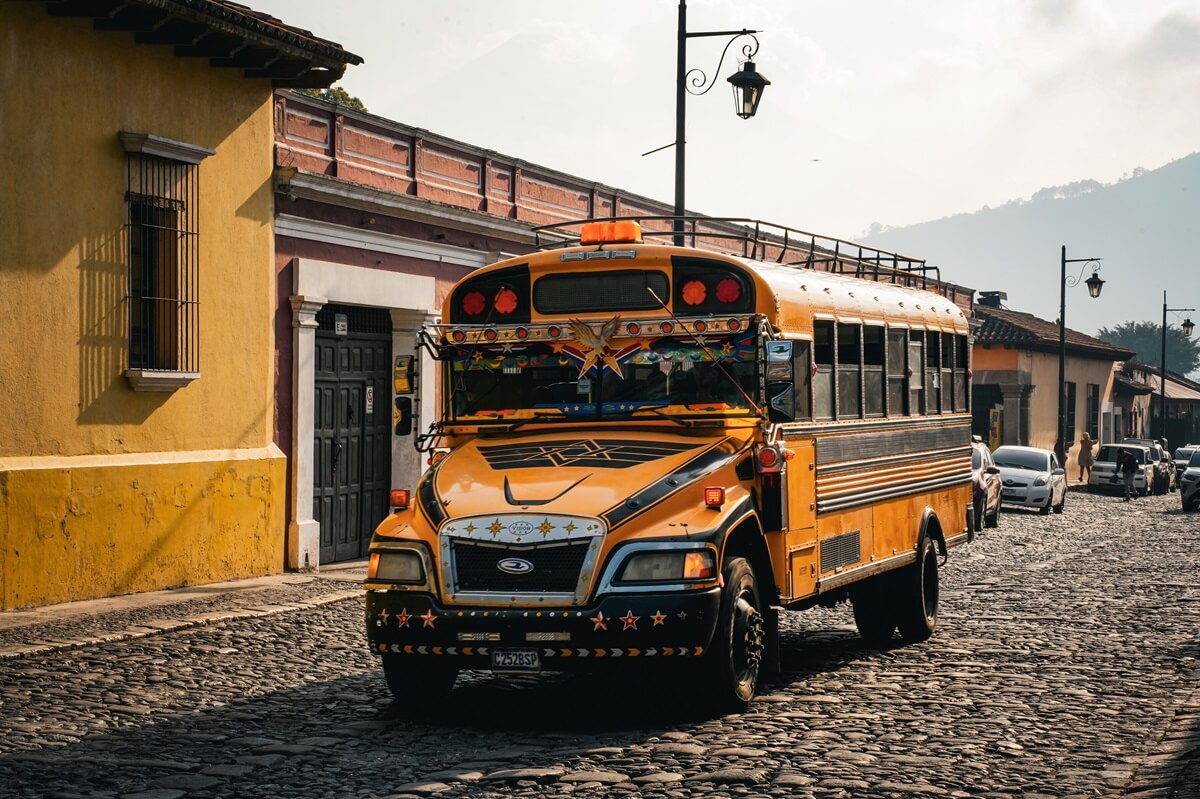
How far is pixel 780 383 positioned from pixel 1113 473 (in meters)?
41.5

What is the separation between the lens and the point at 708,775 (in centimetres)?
786

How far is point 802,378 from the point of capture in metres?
11.0

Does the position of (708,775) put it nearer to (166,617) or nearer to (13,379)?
(166,617)

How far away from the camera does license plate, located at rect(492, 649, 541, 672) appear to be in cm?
891

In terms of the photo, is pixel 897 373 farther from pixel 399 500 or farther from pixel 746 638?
pixel 399 500

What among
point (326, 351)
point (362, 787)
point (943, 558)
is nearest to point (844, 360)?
point (943, 558)

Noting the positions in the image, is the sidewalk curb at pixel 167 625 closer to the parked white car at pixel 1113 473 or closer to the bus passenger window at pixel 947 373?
the bus passenger window at pixel 947 373

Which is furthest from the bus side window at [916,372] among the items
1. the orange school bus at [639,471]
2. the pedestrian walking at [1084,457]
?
the pedestrian walking at [1084,457]

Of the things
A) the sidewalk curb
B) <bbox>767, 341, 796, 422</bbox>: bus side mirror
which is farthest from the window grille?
<bbox>767, 341, 796, 422</bbox>: bus side mirror

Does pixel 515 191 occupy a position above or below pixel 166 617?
above

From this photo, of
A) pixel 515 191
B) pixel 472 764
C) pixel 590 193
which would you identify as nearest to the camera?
pixel 472 764

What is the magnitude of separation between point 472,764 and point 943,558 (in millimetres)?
7422

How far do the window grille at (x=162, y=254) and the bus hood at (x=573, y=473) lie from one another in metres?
7.45

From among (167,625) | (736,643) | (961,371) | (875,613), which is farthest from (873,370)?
(167,625)
